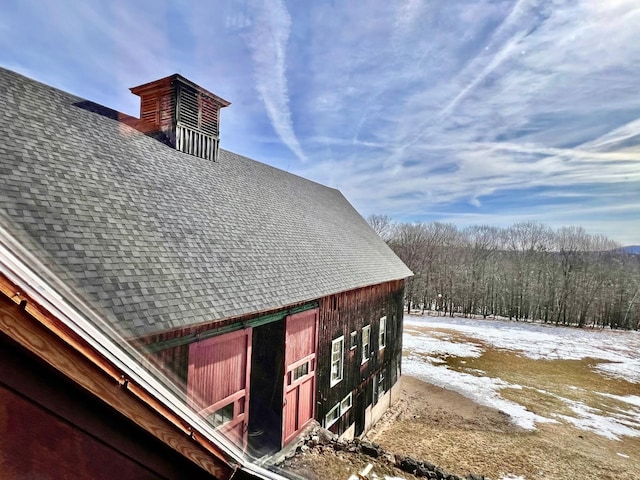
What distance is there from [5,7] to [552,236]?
3297 cm

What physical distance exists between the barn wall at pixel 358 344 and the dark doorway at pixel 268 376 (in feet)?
4.28

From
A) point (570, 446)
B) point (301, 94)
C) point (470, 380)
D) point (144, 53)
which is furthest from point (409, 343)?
point (144, 53)

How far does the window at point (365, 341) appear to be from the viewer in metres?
9.30

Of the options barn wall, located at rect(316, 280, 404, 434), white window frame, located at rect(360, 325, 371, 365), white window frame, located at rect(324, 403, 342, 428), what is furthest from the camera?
white window frame, located at rect(360, 325, 371, 365)

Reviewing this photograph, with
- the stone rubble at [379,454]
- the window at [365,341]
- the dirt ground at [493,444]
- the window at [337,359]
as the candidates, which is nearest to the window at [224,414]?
the stone rubble at [379,454]

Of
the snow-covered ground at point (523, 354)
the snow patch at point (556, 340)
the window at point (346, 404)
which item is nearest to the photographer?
the window at point (346, 404)

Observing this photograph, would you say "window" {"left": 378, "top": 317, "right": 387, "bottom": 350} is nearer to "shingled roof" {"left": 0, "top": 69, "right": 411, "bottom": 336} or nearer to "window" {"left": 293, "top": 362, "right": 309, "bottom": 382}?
"shingled roof" {"left": 0, "top": 69, "right": 411, "bottom": 336}

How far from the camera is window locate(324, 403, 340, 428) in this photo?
7375mm

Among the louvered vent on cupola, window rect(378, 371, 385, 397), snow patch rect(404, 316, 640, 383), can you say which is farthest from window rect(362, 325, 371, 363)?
snow patch rect(404, 316, 640, 383)

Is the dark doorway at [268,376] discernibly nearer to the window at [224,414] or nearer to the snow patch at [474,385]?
the window at [224,414]

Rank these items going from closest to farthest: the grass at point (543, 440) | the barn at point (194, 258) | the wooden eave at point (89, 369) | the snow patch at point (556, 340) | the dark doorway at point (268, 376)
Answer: the wooden eave at point (89, 369)
the barn at point (194, 258)
the dark doorway at point (268, 376)
the grass at point (543, 440)
the snow patch at point (556, 340)

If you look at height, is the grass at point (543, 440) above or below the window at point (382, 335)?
below

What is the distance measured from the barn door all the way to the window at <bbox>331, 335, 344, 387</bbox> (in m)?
0.96

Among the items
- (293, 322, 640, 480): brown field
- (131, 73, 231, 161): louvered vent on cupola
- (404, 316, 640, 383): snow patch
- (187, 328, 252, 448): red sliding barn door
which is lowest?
(404, 316, 640, 383): snow patch
